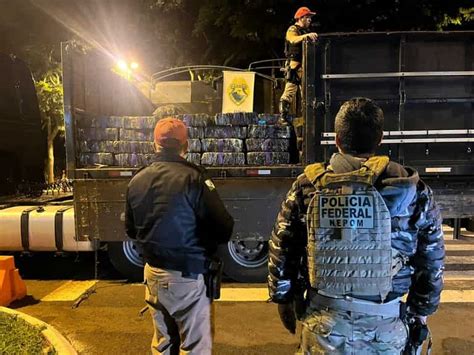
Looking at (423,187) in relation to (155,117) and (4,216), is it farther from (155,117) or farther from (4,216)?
(4,216)

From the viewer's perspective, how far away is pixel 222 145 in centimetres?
600

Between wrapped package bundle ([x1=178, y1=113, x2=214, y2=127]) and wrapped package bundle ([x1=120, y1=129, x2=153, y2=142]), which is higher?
wrapped package bundle ([x1=178, y1=113, x2=214, y2=127])

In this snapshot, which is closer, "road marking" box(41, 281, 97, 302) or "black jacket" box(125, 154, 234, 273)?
"black jacket" box(125, 154, 234, 273)

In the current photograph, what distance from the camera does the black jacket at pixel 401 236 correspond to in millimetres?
2250

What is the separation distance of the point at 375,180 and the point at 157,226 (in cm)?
149

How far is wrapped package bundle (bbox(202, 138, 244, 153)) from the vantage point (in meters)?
5.98

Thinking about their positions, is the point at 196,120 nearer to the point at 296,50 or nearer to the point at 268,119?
the point at 268,119

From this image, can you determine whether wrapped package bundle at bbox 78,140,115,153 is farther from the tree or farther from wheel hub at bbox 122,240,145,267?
the tree

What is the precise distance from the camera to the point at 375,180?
2225 mm

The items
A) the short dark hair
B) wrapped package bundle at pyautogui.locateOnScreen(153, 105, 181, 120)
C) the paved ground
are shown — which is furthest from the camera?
wrapped package bundle at pyautogui.locateOnScreen(153, 105, 181, 120)

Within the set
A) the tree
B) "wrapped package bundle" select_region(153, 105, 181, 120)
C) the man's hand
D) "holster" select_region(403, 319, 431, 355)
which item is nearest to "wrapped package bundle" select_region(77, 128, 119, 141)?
"wrapped package bundle" select_region(153, 105, 181, 120)

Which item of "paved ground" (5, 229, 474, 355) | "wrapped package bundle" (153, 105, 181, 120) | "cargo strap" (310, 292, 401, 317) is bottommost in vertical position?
"paved ground" (5, 229, 474, 355)

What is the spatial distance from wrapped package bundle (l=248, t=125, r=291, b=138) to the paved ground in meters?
1.94

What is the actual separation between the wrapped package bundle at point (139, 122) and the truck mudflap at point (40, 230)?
148 cm
